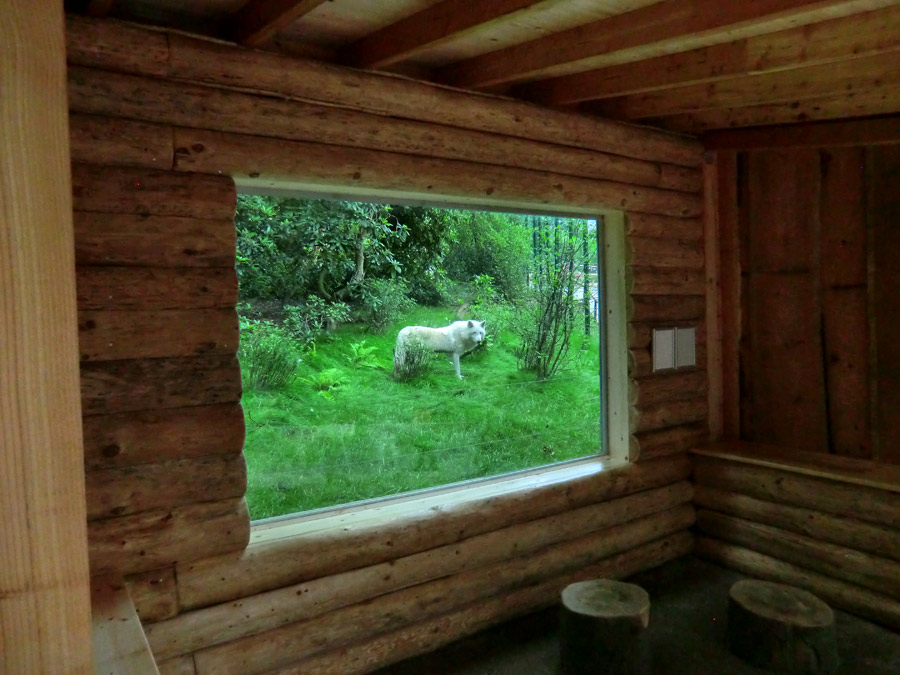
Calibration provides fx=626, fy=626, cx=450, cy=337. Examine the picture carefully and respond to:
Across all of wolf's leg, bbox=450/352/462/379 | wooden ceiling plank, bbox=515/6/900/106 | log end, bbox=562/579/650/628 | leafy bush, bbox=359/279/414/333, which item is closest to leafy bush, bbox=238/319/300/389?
leafy bush, bbox=359/279/414/333

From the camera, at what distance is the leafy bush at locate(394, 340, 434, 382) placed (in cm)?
385

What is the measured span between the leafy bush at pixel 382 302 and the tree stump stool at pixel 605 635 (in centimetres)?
192

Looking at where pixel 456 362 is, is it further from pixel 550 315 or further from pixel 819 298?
pixel 819 298

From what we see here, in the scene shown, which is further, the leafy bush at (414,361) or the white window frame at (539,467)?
the leafy bush at (414,361)

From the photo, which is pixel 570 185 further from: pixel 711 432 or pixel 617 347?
pixel 711 432

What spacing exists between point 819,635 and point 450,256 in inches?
117

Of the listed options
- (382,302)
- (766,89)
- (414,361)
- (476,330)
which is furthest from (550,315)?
(766,89)

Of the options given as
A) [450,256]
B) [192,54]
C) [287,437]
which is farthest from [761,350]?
[192,54]

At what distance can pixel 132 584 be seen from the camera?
2783 millimetres

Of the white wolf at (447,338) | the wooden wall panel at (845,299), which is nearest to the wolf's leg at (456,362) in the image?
the white wolf at (447,338)

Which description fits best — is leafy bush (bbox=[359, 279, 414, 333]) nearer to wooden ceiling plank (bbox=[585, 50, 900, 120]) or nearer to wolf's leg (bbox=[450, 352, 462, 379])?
wolf's leg (bbox=[450, 352, 462, 379])

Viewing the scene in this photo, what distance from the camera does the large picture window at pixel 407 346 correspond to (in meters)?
3.39

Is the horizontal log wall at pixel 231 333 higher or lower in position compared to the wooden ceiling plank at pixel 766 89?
lower

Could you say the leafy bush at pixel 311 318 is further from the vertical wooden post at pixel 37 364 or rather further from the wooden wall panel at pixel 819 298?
the wooden wall panel at pixel 819 298
